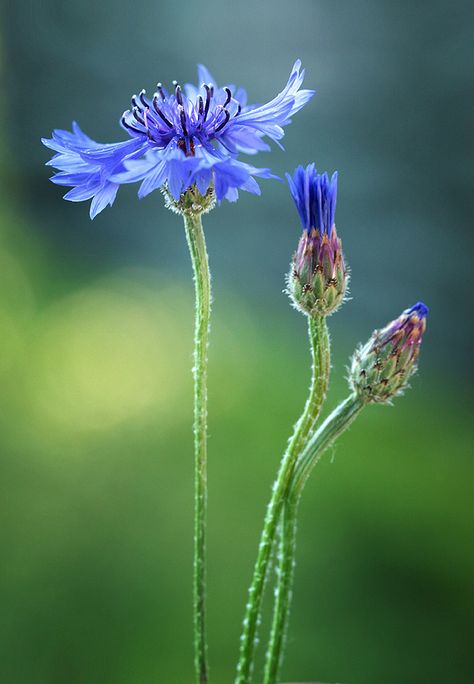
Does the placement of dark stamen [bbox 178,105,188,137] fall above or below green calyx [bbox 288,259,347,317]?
above

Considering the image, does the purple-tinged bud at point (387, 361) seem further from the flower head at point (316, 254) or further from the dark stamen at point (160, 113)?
the dark stamen at point (160, 113)

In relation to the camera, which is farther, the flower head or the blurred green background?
the blurred green background

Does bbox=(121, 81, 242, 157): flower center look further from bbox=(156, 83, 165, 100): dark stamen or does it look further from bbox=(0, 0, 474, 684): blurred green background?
bbox=(0, 0, 474, 684): blurred green background

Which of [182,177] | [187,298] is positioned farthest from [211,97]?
[187,298]

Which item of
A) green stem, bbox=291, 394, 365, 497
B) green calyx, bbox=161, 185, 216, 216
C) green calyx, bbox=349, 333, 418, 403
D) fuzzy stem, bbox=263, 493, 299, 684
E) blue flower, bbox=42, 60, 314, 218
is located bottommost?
fuzzy stem, bbox=263, 493, 299, 684

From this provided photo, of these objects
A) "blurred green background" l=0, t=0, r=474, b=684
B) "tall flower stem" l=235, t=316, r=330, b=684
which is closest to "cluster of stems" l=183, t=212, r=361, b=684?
"tall flower stem" l=235, t=316, r=330, b=684

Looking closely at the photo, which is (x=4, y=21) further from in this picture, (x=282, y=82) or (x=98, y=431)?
(x=98, y=431)
